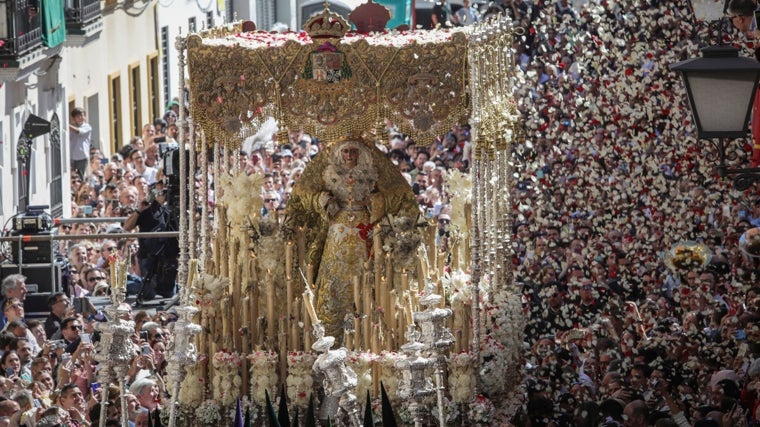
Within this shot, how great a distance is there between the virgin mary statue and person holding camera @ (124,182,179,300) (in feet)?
16.2

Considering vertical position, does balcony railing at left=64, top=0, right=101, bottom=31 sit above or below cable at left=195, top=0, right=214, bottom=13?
below

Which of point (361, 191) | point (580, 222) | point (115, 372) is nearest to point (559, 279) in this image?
point (580, 222)

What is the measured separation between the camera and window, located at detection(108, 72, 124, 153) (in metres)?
38.3

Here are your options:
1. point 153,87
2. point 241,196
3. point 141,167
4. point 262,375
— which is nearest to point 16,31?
point 141,167

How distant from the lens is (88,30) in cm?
3584

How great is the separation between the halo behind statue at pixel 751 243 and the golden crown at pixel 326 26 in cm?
462

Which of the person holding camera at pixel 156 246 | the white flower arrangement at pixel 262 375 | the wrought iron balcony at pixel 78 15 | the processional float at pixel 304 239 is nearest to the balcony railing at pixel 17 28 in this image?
the wrought iron balcony at pixel 78 15

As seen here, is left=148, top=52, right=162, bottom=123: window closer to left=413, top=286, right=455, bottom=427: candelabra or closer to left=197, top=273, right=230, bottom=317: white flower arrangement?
left=197, top=273, right=230, bottom=317: white flower arrangement

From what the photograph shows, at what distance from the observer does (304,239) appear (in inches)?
824

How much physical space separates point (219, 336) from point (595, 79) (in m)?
10.5

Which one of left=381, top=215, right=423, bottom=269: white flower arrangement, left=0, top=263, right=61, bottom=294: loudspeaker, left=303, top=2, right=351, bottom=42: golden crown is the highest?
left=303, top=2, right=351, bottom=42: golden crown

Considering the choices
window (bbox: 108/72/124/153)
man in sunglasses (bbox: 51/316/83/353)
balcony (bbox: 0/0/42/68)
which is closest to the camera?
man in sunglasses (bbox: 51/316/83/353)

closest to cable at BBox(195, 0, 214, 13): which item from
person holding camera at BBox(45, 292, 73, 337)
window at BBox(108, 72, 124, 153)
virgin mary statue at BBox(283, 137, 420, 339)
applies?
window at BBox(108, 72, 124, 153)

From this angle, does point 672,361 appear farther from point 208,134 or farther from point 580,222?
point 580,222
